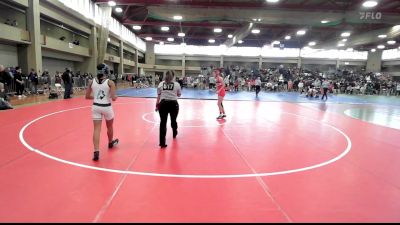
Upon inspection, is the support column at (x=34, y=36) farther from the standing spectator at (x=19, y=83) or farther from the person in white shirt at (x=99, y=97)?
the person in white shirt at (x=99, y=97)

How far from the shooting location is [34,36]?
2006 centimetres

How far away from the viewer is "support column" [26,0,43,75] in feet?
64.7

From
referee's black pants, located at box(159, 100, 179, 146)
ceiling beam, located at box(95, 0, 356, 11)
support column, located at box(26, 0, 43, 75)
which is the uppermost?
ceiling beam, located at box(95, 0, 356, 11)

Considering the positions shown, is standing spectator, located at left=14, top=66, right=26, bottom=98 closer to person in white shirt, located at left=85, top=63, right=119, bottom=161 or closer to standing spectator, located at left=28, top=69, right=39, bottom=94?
standing spectator, located at left=28, top=69, right=39, bottom=94

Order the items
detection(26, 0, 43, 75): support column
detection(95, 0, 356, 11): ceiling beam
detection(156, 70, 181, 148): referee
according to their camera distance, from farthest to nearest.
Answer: detection(95, 0, 356, 11): ceiling beam, detection(26, 0, 43, 75): support column, detection(156, 70, 181, 148): referee

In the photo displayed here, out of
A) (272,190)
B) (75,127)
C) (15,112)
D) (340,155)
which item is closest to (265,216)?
(272,190)

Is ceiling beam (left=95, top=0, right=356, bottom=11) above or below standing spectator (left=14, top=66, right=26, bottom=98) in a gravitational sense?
above

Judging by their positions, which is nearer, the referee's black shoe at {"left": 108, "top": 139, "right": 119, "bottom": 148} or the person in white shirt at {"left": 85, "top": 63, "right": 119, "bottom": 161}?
the person in white shirt at {"left": 85, "top": 63, "right": 119, "bottom": 161}

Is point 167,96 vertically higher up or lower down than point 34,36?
lower down

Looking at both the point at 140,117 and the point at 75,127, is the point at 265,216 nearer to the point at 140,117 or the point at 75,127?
the point at 75,127

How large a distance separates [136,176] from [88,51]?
28.5 meters

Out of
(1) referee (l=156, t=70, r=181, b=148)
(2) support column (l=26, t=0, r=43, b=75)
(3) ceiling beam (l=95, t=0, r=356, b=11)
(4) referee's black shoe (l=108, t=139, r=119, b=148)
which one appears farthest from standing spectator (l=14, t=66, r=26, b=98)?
(1) referee (l=156, t=70, r=181, b=148)

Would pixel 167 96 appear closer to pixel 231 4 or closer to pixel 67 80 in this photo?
pixel 67 80

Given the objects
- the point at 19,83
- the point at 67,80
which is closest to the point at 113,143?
the point at 67,80
